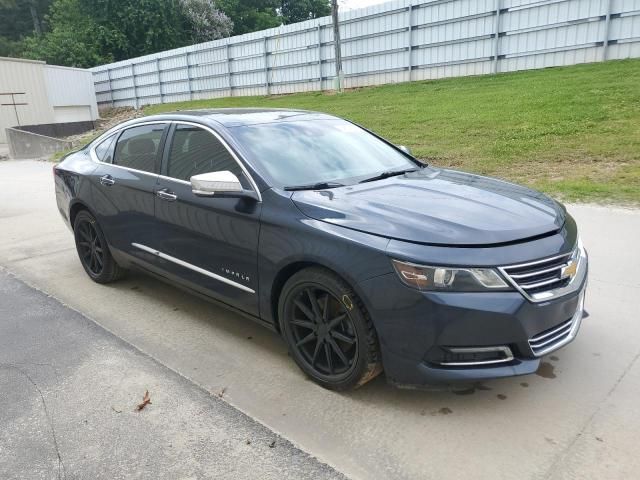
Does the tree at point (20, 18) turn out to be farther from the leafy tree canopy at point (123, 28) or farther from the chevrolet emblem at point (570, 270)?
the chevrolet emblem at point (570, 270)

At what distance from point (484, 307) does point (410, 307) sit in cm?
35

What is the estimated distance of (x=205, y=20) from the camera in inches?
1634

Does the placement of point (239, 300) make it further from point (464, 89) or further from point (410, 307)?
point (464, 89)

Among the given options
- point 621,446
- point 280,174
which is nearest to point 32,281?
point 280,174

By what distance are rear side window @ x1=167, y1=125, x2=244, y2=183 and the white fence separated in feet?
41.3

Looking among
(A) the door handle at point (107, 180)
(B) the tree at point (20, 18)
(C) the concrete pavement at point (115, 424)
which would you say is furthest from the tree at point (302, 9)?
(C) the concrete pavement at point (115, 424)

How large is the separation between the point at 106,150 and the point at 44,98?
25.2 metres

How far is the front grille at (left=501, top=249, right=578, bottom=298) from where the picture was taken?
2623mm

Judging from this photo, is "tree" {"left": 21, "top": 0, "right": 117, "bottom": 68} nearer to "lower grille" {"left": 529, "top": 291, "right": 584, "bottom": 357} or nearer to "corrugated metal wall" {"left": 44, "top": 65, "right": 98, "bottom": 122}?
"corrugated metal wall" {"left": 44, "top": 65, "right": 98, "bottom": 122}

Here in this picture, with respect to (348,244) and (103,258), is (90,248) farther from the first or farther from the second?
(348,244)

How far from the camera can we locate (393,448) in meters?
2.62

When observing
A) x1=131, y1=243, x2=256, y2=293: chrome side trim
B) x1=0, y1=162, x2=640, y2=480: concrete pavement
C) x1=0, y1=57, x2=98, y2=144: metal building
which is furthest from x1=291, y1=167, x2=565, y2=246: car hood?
x1=0, y1=57, x2=98, y2=144: metal building

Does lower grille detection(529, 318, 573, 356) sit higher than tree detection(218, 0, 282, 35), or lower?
lower

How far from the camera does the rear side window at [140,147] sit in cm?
435
